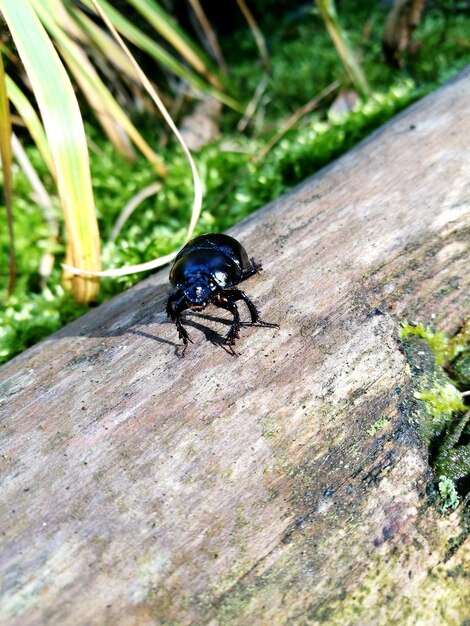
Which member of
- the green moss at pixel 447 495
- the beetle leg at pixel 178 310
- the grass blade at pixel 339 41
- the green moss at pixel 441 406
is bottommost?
the green moss at pixel 447 495

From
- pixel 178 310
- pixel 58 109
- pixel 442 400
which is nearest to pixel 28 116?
pixel 58 109

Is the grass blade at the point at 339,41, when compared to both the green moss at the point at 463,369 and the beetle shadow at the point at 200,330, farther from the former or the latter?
the green moss at the point at 463,369

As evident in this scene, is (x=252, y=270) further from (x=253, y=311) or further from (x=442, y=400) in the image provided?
(x=442, y=400)

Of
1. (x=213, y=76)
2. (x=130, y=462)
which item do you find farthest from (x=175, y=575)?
(x=213, y=76)

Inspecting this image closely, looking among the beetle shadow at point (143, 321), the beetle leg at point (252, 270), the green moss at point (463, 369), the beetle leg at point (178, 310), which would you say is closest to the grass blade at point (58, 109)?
the beetle shadow at point (143, 321)

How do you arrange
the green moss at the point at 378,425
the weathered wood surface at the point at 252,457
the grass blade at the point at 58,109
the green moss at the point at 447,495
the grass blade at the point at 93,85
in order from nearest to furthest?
the weathered wood surface at the point at 252,457 → the green moss at the point at 447,495 → the green moss at the point at 378,425 → the grass blade at the point at 58,109 → the grass blade at the point at 93,85

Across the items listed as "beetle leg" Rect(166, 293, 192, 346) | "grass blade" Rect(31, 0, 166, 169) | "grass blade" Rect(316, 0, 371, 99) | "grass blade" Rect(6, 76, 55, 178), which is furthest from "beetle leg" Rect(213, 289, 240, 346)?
"grass blade" Rect(316, 0, 371, 99)

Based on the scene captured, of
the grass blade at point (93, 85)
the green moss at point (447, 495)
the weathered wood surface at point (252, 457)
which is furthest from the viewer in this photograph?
the grass blade at point (93, 85)
